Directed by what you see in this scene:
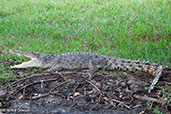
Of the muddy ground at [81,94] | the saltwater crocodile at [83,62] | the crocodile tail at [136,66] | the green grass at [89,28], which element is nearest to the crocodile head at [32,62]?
the saltwater crocodile at [83,62]

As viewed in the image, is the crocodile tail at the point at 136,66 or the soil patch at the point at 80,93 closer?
the soil patch at the point at 80,93

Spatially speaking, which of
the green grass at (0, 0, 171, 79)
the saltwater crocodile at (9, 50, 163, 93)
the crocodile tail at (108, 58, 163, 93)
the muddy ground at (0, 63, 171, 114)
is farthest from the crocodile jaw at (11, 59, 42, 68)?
the crocodile tail at (108, 58, 163, 93)

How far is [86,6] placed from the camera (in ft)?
31.6

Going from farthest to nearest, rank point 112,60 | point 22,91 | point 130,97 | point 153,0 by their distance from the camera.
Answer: point 153,0, point 112,60, point 22,91, point 130,97

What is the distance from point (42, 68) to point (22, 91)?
1.14 metres

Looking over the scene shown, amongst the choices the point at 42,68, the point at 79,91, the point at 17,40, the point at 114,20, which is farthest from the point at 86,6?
the point at 79,91

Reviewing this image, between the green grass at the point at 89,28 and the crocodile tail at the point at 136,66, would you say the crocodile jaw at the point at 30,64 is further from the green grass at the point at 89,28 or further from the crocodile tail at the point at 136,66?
the crocodile tail at the point at 136,66

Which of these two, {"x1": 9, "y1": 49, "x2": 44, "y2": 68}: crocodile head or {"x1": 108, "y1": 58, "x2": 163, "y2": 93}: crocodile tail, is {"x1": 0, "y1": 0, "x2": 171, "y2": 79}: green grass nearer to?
{"x1": 9, "y1": 49, "x2": 44, "y2": 68}: crocodile head

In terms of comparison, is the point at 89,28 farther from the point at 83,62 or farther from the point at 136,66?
the point at 136,66

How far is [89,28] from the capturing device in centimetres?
778

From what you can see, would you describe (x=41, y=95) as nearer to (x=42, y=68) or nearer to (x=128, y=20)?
(x=42, y=68)

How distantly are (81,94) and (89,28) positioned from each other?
3642 mm

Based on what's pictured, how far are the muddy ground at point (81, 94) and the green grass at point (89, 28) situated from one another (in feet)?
2.10

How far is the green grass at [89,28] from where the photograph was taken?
637 centimetres
